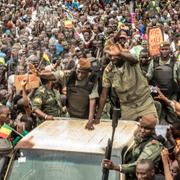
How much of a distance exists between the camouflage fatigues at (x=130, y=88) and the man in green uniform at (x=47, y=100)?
39.3 inches

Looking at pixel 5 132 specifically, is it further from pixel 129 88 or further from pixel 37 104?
pixel 129 88

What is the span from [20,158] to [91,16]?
50.6ft

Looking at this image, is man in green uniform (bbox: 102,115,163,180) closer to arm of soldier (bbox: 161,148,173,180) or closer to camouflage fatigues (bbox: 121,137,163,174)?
camouflage fatigues (bbox: 121,137,163,174)

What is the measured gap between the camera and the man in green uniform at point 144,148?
5.05 m

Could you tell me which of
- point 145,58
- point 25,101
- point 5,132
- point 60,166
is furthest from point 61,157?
point 145,58

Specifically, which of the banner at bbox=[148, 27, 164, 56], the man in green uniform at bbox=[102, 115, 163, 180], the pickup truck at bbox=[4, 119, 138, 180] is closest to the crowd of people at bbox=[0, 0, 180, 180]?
the man in green uniform at bbox=[102, 115, 163, 180]

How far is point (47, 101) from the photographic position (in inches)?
297

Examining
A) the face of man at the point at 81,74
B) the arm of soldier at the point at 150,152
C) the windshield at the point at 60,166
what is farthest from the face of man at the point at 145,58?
the windshield at the point at 60,166

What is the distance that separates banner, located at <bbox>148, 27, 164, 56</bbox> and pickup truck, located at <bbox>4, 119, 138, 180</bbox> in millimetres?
3322

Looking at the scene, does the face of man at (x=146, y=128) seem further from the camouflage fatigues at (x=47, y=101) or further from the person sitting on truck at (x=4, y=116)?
the person sitting on truck at (x=4, y=116)

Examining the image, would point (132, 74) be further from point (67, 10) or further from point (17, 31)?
point (67, 10)

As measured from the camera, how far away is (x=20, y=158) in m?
5.19

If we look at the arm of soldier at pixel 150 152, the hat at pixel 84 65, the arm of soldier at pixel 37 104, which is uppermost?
the hat at pixel 84 65

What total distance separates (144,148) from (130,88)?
5.31 ft
